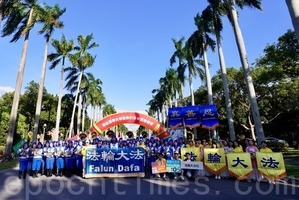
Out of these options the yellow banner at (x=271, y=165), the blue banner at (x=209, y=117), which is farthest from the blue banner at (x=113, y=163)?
the blue banner at (x=209, y=117)

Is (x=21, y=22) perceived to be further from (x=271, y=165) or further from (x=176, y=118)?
(x=271, y=165)

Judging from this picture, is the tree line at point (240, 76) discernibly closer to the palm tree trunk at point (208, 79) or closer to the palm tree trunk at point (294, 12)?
the palm tree trunk at point (208, 79)

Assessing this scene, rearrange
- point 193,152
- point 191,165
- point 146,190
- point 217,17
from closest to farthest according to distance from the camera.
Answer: point 146,190 → point 191,165 → point 193,152 → point 217,17

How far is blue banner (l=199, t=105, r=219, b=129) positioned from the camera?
18719 millimetres

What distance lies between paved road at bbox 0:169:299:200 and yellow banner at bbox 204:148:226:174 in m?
1.02

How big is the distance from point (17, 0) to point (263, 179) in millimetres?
24324

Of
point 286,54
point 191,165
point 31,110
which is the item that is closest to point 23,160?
point 191,165

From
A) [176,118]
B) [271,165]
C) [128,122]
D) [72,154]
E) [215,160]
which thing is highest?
[176,118]

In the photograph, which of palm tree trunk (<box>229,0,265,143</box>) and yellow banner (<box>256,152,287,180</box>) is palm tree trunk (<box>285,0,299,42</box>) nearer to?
yellow banner (<box>256,152,287,180</box>)

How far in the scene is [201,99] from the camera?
39312 mm

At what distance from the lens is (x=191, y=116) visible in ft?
64.4

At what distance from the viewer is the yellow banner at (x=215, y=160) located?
10.5m

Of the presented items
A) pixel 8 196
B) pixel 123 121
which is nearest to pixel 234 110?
pixel 123 121

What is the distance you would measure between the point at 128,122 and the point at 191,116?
23.2 feet
